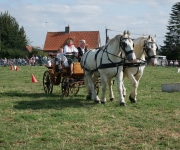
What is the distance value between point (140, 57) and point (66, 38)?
56636 millimetres

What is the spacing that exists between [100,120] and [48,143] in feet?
7.18

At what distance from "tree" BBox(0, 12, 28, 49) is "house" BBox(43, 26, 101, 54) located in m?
7.30

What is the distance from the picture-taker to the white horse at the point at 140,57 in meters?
10.8

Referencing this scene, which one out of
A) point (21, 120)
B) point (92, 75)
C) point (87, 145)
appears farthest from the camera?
point (92, 75)

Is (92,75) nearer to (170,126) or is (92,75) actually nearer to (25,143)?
(170,126)

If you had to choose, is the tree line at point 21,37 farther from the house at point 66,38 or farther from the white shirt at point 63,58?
the white shirt at point 63,58

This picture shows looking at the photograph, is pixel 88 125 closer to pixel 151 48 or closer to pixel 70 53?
pixel 151 48

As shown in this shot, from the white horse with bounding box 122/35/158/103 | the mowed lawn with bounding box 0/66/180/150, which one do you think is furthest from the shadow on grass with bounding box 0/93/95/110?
the white horse with bounding box 122/35/158/103

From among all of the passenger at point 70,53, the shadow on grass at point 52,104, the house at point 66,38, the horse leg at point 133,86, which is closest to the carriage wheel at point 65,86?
the passenger at point 70,53

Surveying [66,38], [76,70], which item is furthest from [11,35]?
[76,70]

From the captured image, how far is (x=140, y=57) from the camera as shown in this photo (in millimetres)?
Answer: 11195

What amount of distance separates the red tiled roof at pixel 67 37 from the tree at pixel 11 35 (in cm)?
730

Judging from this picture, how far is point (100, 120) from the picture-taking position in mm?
8422

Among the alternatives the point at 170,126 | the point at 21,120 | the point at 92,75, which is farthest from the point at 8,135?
the point at 92,75
